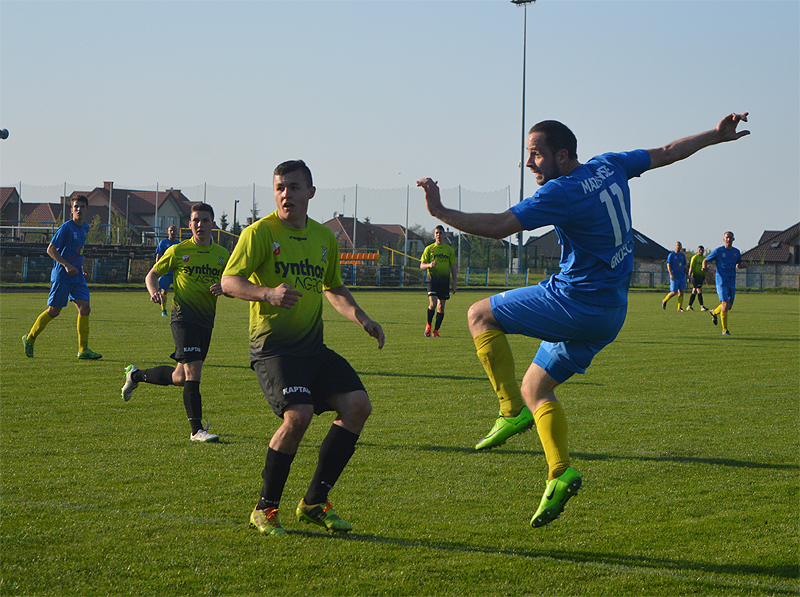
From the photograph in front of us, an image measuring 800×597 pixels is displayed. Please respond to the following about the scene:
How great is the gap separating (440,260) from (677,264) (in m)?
13.9

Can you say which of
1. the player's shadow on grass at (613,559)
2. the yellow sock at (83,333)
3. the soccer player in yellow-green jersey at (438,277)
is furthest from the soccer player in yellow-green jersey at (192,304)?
the soccer player in yellow-green jersey at (438,277)

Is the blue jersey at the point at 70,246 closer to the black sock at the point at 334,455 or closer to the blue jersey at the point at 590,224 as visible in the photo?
the black sock at the point at 334,455

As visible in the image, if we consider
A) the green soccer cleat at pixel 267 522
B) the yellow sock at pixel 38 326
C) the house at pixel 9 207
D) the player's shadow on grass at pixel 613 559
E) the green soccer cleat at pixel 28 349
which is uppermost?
the house at pixel 9 207

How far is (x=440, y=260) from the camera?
16953 mm

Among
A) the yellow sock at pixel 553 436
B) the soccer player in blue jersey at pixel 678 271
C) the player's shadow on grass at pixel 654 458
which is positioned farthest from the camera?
the soccer player in blue jersey at pixel 678 271

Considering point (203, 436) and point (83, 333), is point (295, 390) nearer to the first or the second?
point (203, 436)

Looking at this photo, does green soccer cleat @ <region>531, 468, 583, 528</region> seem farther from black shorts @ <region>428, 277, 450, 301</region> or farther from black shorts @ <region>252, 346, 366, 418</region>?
black shorts @ <region>428, 277, 450, 301</region>

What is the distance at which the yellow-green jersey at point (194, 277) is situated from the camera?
7102mm

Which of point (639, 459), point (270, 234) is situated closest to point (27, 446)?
point (270, 234)

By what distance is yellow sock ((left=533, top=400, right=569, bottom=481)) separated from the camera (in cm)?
423

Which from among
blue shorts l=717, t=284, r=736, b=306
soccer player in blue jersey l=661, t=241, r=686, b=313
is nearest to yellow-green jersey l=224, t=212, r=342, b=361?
blue shorts l=717, t=284, r=736, b=306

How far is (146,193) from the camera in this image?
55562 millimetres

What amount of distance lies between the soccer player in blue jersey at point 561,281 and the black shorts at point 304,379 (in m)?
0.88

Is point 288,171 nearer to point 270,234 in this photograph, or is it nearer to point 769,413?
point 270,234
